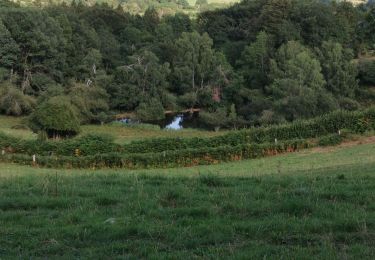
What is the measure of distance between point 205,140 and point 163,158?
158 inches

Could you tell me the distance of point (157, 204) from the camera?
9516 mm

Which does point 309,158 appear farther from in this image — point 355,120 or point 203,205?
point 203,205

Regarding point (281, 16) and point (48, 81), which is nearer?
point (48, 81)

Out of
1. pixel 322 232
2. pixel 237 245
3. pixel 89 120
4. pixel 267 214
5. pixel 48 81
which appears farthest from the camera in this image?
pixel 48 81

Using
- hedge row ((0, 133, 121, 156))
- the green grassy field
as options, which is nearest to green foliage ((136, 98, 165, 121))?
hedge row ((0, 133, 121, 156))

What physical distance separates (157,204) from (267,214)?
2.14 meters

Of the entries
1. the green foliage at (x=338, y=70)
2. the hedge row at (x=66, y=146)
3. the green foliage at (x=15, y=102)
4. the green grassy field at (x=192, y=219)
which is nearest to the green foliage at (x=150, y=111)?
the green foliage at (x=15, y=102)

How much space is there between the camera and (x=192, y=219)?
27.5ft

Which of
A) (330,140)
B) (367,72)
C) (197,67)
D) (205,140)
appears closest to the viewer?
(330,140)

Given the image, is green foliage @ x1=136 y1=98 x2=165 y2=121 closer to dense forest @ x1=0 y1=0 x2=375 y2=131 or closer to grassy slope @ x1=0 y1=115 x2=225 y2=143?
dense forest @ x1=0 y1=0 x2=375 y2=131

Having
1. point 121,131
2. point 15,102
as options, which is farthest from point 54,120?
point 15,102

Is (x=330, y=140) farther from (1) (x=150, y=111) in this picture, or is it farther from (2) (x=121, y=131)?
(1) (x=150, y=111)

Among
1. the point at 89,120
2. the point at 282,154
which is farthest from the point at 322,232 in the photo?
the point at 89,120

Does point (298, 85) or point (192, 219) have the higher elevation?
point (192, 219)
